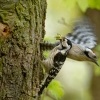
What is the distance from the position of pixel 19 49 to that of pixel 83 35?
62cm

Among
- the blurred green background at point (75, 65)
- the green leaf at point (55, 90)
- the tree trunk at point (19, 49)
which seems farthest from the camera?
the blurred green background at point (75, 65)

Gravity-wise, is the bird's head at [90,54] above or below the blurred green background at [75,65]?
above

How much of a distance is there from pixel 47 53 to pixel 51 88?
47cm

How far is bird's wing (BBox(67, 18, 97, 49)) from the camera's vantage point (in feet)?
12.0

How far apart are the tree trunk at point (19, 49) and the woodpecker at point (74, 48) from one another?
0.18 m

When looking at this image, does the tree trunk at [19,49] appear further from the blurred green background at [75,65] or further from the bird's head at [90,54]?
the blurred green background at [75,65]

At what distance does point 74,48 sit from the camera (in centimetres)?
374

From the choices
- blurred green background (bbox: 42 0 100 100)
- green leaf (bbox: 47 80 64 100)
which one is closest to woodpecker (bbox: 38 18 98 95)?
green leaf (bbox: 47 80 64 100)

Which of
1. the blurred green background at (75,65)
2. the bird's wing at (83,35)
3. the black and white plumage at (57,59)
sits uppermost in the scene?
the bird's wing at (83,35)

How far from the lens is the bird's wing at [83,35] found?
12.0ft

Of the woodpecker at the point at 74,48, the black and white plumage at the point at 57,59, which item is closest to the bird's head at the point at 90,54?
the woodpecker at the point at 74,48

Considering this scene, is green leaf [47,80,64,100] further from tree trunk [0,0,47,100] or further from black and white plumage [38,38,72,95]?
tree trunk [0,0,47,100]

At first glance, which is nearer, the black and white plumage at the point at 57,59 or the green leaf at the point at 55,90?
the black and white plumage at the point at 57,59

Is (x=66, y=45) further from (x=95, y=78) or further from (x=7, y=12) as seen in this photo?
(x=95, y=78)
